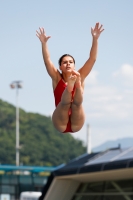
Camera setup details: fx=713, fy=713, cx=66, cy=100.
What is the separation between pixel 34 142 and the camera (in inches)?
7067

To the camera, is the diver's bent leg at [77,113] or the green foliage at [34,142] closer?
the diver's bent leg at [77,113]

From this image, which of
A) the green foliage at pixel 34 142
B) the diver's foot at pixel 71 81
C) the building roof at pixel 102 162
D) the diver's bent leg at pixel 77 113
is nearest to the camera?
the diver's foot at pixel 71 81

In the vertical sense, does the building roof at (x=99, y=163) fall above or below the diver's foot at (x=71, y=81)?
above

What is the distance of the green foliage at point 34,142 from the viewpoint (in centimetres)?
17062

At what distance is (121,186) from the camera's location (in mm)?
46656

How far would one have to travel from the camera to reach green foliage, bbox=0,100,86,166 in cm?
17062

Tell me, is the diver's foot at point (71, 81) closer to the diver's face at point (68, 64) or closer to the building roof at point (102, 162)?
the diver's face at point (68, 64)

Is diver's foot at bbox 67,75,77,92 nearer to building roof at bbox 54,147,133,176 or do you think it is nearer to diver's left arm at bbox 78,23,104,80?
diver's left arm at bbox 78,23,104,80

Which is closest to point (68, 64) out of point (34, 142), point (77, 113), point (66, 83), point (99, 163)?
point (66, 83)

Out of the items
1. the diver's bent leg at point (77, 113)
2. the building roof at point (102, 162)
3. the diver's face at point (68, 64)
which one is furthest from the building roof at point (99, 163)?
the diver's face at point (68, 64)

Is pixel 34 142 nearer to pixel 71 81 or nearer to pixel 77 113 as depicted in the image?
pixel 77 113

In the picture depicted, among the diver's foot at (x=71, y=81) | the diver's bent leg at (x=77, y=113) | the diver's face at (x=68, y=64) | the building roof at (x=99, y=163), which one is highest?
the building roof at (x=99, y=163)

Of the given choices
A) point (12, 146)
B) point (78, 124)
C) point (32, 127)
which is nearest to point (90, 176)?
point (78, 124)

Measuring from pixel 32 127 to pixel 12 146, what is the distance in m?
15.3
